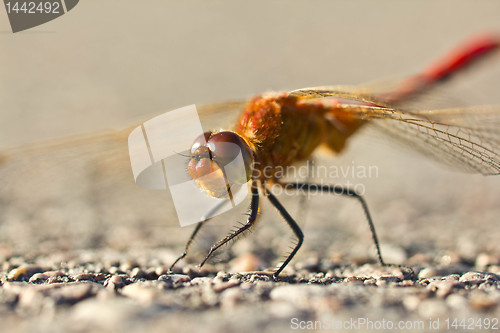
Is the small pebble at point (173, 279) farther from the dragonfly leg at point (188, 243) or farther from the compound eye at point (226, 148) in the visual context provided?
the compound eye at point (226, 148)

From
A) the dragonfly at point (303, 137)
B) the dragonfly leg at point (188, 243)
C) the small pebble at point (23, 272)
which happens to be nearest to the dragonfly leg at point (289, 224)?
the dragonfly at point (303, 137)

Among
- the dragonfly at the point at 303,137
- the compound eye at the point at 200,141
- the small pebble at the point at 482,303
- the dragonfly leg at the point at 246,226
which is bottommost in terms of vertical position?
the small pebble at the point at 482,303

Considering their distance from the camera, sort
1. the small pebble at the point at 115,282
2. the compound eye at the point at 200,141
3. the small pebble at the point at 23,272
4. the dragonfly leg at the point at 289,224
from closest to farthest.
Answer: the small pebble at the point at 115,282
the small pebble at the point at 23,272
the dragonfly leg at the point at 289,224
the compound eye at the point at 200,141

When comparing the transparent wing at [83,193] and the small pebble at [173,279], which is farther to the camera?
the transparent wing at [83,193]

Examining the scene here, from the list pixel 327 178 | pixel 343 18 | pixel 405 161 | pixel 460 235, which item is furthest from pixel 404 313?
pixel 343 18

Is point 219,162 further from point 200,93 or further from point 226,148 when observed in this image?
point 200,93

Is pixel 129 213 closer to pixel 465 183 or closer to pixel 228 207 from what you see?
pixel 228 207

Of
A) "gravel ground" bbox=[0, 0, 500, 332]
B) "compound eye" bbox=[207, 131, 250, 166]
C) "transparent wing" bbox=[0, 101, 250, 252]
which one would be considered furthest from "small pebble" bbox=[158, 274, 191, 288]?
"transparent wing" bbox=[0, 101, 250, 252]
